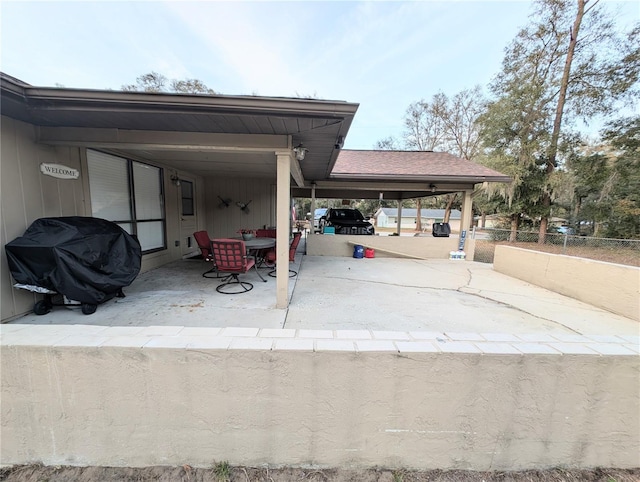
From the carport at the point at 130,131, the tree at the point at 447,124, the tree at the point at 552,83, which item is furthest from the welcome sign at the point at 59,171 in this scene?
the tree at the point at 447,124

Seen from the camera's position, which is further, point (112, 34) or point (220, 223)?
point (112, 34)

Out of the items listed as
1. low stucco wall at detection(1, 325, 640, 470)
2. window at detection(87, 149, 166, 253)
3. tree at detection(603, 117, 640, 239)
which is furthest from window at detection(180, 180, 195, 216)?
tree at detection(603, 117, 640, 239)

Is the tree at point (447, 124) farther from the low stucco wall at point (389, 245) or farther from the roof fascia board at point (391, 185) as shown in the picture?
the low stucco wall at point (389, 245)

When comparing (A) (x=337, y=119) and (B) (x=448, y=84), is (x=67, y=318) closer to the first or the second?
(A) (x=337, y=119)

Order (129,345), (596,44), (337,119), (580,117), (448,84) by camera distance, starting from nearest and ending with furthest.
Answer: (129,345)
(337,119)
(596,44)
(580,117)
(448,84)

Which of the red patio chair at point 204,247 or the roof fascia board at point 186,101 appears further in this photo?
the red patio chair at point 204,247

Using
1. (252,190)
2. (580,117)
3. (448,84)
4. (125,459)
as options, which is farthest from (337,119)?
(448,84)

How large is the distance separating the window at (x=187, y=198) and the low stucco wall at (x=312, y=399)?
6104 mm

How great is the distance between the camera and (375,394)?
144 centimetres

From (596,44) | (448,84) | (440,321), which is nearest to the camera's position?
(440,321)

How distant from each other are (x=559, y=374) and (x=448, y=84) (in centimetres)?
2247

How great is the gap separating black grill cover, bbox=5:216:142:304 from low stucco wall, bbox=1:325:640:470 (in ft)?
5.67

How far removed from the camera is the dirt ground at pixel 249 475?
1.48 m

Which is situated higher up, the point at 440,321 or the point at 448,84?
the point at 448,84
